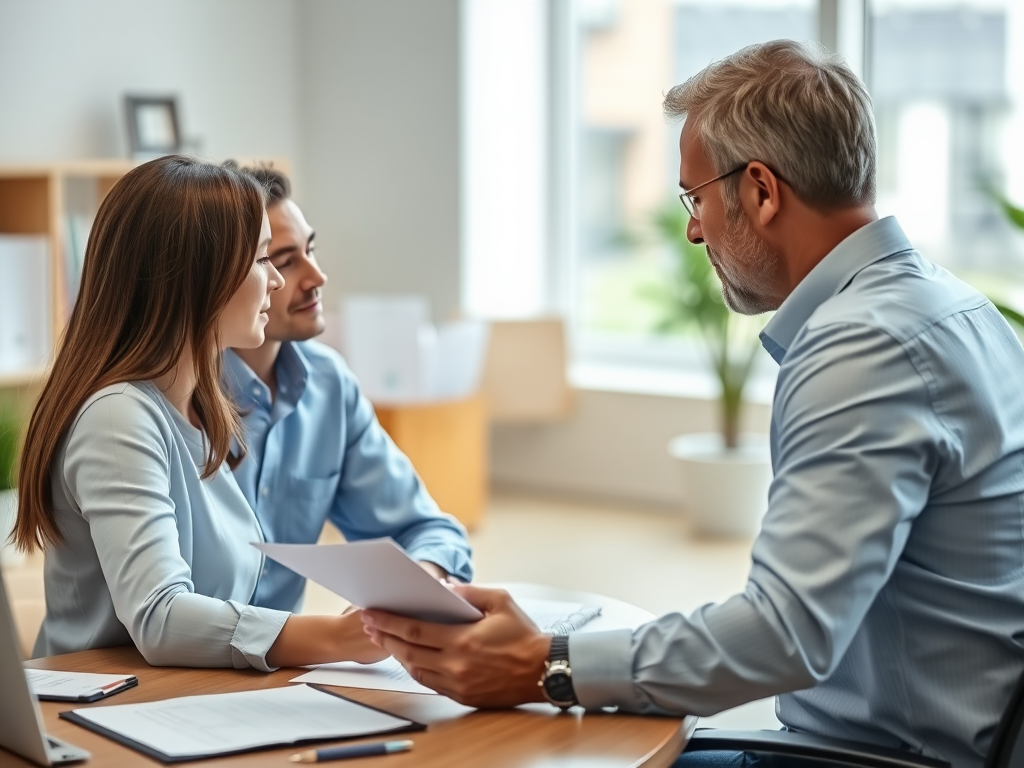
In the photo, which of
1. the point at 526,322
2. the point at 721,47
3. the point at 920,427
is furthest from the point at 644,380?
the point at 920,427

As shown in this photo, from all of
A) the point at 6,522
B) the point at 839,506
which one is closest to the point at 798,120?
the point at 839,506

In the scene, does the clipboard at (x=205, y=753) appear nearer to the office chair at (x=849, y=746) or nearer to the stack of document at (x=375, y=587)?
the stack of document at (x=375, y=587)

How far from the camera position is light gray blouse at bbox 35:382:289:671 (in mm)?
1390

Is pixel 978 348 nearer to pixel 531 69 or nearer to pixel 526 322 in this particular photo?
pixel 526 322

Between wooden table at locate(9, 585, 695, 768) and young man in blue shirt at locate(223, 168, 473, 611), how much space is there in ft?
1.67

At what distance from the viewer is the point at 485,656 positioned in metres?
1.25

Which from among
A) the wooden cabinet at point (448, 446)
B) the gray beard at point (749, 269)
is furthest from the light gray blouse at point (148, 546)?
the wooden cabinet at point (448, 446)

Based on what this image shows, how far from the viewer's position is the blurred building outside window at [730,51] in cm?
451

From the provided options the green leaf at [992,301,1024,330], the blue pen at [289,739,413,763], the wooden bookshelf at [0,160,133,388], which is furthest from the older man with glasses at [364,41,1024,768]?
the wooden bookshelf at [0,160,133,388]

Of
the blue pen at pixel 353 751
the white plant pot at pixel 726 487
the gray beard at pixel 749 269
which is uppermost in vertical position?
the gray beard at pixel 749 269

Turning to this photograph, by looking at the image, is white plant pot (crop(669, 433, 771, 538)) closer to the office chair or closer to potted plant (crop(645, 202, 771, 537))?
potted plant (crop(645, 202, 771, 537))

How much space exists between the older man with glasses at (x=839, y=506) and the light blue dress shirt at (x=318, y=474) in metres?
0.61

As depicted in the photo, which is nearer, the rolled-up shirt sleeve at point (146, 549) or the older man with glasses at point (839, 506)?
the older man with glasses at point (839, 506)

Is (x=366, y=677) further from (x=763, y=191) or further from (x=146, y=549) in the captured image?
(x=763, y=191)
